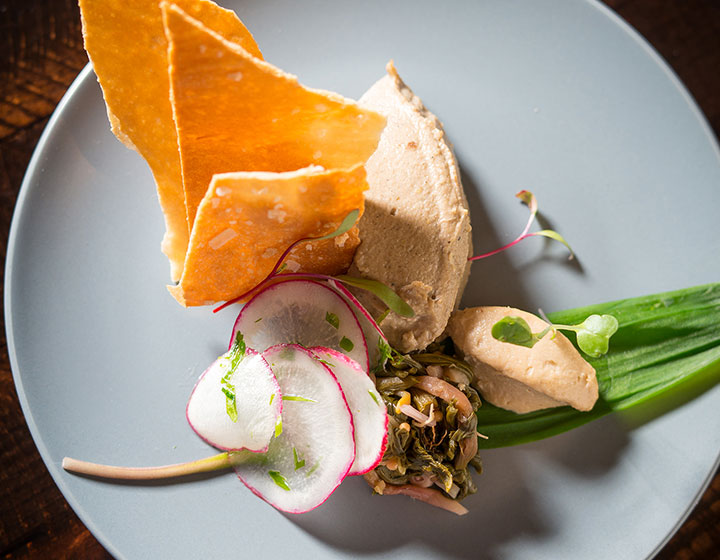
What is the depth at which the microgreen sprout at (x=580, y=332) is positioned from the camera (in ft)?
5.97

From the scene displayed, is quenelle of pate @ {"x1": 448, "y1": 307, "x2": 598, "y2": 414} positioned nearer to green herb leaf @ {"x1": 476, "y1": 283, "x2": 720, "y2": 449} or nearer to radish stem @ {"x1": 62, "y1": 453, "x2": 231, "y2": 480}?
green herb leaf @ {"x1": 476, "y1": 283, "x2": 720, "y2": 449}

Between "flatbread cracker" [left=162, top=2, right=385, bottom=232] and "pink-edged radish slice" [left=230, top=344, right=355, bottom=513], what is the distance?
0.60 m

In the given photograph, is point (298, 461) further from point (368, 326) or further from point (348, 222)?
point (348, 222)

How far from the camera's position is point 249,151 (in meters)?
1.64

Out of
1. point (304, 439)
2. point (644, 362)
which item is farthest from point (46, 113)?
point (644, 362)

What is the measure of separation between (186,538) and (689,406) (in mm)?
1843

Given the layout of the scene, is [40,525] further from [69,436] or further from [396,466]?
[396,466]

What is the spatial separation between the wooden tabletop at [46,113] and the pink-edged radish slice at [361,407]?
1145 mm

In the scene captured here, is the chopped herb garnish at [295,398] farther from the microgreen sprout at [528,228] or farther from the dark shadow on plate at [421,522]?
the microgreen sprout at [528,228]

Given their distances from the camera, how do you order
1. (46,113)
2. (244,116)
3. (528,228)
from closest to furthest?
1. (244,116)
2. (528,228)
3. (46,113)

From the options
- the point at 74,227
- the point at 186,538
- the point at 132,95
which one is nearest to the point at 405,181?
the point at 132,95

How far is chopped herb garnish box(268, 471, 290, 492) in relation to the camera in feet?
6.29

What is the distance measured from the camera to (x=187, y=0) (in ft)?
5.29

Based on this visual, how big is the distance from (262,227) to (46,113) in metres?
1.39
